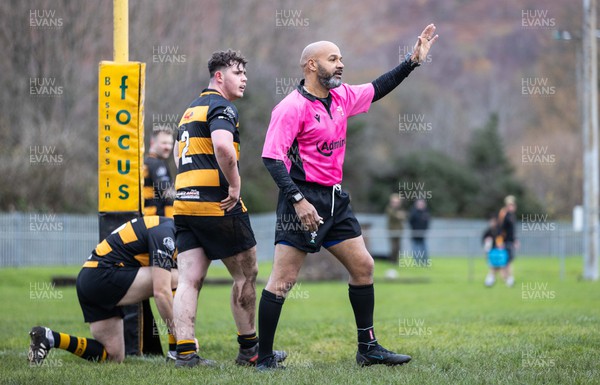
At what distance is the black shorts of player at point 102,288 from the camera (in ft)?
24.6

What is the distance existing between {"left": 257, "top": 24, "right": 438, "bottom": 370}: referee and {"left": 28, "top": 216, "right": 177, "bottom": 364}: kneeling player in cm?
124

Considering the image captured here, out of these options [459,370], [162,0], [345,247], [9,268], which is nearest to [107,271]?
[345,247]

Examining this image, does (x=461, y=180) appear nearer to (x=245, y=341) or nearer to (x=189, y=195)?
(x=245, y=341)

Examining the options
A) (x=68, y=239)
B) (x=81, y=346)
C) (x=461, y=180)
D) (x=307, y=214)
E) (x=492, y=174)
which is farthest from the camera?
(x=492, y=174)

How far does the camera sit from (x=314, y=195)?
6.69m

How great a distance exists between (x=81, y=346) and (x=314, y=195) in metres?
2.51

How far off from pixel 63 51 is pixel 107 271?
30279mm

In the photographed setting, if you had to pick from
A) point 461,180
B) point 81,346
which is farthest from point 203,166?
point 461,180

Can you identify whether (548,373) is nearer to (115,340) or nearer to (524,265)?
(115,340)

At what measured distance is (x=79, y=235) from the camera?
26.9m

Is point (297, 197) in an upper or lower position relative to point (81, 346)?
upper

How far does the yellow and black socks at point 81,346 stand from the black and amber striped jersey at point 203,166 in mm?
1482

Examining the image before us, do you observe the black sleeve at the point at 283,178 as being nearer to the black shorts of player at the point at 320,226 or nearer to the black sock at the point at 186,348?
the black shorts of player at the point at 320,226

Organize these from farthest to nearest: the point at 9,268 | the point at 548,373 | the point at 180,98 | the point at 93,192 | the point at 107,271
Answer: the point at 180,98, the point at 93,192, the point at 9,268, the point at 107,271, the point at 548,373
